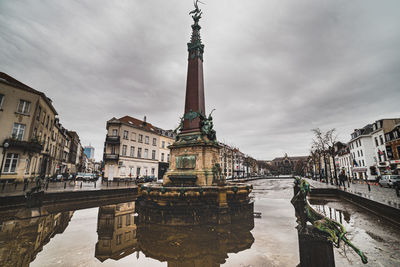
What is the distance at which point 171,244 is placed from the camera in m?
4.87

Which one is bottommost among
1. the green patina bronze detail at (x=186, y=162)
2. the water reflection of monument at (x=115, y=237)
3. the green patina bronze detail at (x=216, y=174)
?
the water reflection of monument at (x=115, y=237)

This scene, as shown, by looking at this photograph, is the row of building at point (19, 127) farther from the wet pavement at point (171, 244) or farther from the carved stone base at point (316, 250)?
the carved stone base at point (316, 250)

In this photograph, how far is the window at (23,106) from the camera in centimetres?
1891

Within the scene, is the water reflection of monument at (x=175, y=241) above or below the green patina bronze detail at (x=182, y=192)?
below

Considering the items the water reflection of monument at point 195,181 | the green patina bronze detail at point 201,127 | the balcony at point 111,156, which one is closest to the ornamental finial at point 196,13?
the water reflection of monument at point 195,181

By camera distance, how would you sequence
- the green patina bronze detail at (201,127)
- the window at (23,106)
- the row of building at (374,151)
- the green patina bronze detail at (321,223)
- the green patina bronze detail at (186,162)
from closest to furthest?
1. the green patina bronze detail at (321,223)
2. the green patina bronze detail at (186,162)
3. the green patina bronze detail at (201,127)
4. the window at (23,106)
5. the row of building at (374,151)

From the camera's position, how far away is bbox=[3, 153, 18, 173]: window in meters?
17.4

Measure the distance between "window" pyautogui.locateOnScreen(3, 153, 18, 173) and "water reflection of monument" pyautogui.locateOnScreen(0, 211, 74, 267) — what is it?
1494 cm

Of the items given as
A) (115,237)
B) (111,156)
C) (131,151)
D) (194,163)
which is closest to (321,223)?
(115,237)

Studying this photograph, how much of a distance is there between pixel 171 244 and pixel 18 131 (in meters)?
23.0

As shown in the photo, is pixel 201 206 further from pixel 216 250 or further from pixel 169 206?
pixel 216 250

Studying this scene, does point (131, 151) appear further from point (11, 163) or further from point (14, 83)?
point (14, 83)

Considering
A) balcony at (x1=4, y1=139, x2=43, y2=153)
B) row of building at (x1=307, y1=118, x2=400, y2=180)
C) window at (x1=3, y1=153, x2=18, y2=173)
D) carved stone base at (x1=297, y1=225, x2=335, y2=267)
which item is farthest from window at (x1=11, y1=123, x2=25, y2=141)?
row of building at (x1=307, y1=118, x2=400, y2=180)

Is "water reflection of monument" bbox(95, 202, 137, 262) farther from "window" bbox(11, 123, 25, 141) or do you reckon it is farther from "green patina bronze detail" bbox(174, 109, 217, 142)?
"window" bbox(11, 123, 25, 141)
